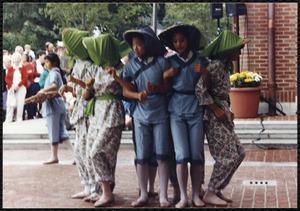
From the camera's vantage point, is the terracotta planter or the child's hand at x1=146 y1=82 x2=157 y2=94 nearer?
the child's hand at x1=146 y1=82 x2=157 y2=94

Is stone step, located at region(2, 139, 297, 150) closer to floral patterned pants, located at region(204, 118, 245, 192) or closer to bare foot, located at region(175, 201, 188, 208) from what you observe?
floral patterned pants, located at region(204, 118, 245, 192)

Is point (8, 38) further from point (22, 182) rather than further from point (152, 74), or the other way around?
point (152, 74)

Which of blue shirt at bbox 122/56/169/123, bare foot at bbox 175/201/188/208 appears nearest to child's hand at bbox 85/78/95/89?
blue shirt at bbox 122/56/169/123

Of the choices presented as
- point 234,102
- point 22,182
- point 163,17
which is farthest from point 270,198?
point 163,17

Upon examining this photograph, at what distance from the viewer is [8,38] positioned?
112ft

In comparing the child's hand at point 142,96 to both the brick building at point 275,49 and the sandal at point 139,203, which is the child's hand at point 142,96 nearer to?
the sandal at point 139,203

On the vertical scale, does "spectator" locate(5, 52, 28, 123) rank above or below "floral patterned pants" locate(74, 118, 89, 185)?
above

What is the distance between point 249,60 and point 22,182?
7.15 metres

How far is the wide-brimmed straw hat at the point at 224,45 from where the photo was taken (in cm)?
→ 814

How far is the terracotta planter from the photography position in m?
14.8

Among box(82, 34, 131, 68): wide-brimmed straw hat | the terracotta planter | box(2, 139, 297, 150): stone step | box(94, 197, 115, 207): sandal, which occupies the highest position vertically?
box(82, 34, 131, 68): wide-brimmed straw hat

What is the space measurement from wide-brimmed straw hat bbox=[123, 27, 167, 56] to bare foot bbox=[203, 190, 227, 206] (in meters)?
1.61

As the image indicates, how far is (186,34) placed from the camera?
8055 mm

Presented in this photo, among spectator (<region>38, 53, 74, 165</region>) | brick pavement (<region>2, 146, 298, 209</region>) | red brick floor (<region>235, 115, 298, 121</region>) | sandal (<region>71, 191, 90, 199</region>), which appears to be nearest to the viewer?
brick pavement (<region>2, 146, 298, 209</region>)
